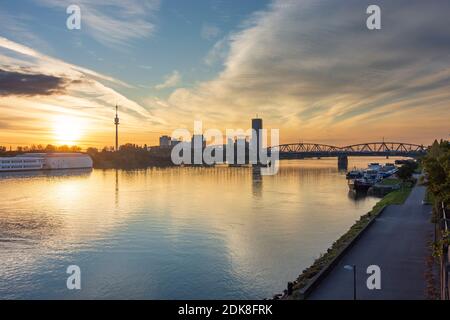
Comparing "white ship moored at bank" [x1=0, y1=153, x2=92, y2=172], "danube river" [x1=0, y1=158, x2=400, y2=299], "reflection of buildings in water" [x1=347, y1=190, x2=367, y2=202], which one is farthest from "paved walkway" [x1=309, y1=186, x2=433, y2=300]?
"white ship moored at bank" [x1=0, y1=153, x2=92, y2=172]

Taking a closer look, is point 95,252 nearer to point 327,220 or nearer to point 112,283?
point 112,283

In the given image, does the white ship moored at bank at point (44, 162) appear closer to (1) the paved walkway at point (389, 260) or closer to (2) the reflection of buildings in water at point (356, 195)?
(2) the reflection of buildings in water at point (356, 195)

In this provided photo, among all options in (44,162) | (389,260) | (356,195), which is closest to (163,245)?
(389,260)

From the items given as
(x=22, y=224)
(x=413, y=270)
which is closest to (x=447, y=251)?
(x=413, y=270)

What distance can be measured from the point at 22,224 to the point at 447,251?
20.4 metres

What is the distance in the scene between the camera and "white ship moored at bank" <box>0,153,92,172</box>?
248 feet

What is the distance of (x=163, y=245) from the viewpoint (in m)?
17.3

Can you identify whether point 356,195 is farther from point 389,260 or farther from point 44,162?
point 44,162

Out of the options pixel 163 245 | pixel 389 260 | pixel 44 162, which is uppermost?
pixel 44 162

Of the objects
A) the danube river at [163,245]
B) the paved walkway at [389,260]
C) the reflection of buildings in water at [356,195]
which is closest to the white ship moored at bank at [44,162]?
the danube river at [163,245]

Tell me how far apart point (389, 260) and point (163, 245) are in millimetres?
9196

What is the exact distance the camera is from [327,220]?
23.6 meters

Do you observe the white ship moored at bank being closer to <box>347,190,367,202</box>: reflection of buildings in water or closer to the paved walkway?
<box>347,190,367,202</box>: reflection of buildings in water
